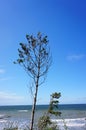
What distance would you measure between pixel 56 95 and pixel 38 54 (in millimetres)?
2050

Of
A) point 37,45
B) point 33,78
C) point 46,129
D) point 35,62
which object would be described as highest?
point 37,45

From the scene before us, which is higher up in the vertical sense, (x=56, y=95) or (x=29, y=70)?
(x=29, y=70)

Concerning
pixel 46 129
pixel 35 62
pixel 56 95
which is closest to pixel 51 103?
pixel 56 95

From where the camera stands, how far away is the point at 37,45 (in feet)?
40.3

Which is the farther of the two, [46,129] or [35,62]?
[35,62]

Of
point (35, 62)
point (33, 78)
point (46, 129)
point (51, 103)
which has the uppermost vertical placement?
point (35, 62)

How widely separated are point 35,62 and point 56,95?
1.78 meters

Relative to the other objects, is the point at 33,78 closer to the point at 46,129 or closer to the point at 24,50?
the point at 24,50

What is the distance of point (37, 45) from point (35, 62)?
83cm

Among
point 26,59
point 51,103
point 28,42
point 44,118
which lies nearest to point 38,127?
point 44,118

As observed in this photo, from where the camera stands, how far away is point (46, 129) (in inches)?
441

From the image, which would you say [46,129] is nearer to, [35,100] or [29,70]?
[35,100]

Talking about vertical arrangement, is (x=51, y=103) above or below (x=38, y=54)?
below

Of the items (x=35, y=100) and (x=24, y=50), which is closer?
(x=35, y=100)
